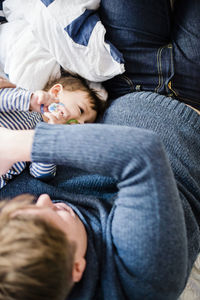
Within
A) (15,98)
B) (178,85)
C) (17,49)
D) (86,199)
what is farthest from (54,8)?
(86,199)

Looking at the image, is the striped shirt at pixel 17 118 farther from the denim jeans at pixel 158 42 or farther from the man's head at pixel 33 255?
the denim jeans at pixel 158 42

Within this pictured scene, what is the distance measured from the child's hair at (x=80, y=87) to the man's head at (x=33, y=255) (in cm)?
58

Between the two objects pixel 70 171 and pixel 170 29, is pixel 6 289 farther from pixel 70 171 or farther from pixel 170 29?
pixel 170 29

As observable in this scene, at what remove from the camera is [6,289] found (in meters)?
0.44

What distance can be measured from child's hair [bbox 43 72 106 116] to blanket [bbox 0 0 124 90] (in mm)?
32

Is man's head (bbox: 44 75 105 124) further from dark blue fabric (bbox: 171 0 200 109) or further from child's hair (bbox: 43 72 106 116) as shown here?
dark blue fabric (bbox: 171 0 200 109)

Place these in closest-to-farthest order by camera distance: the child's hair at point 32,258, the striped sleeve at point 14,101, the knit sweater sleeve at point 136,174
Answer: the child's hair at point 32,258, the knit sweater sleeve at point 136,174, the striped sleeve at point 14,101

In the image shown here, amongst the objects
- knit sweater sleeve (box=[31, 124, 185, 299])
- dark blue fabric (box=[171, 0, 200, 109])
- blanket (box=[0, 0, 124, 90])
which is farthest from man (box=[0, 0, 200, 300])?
blanket (box=[0, 0, 124, 90])

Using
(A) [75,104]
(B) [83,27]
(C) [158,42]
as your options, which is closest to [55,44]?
(B) [83,27]

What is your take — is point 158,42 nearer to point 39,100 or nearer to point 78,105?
point 78,105

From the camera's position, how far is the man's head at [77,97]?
3.20 feet

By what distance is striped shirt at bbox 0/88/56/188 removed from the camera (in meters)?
0.80

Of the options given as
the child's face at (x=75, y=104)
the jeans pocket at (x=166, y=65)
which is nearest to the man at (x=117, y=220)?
the child's face at (x=75, y=104)

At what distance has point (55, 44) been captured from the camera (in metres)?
0.94
